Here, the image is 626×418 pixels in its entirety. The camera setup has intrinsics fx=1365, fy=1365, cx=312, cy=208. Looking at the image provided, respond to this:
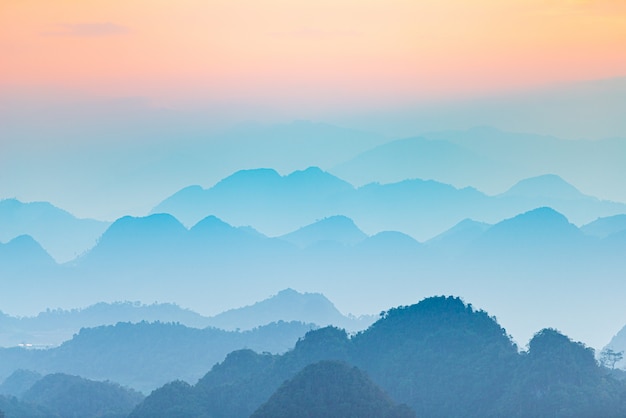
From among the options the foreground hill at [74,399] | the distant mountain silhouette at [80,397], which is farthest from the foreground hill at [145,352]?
the distant mountain silhouette at [80,397]

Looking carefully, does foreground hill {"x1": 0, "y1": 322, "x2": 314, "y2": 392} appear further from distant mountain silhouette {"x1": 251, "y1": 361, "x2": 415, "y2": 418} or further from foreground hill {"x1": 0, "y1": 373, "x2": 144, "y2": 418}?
distant mountain silhouette {"x1": 251, "y1": 361, "x2": 415, "y2": 418}

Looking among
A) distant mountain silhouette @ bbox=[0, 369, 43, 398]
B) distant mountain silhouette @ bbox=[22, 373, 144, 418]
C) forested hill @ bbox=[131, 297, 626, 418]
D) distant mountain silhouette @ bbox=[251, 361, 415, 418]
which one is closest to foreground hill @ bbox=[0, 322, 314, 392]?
distant mountain silhouette @ bbox=[0, 369, 43, 398]

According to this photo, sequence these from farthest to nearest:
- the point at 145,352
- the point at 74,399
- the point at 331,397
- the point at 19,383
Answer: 1. the point at 145,352
2. the point at 19,383
3. the point at 74,399
4. the point at 331,397

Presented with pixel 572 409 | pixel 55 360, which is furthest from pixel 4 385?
pixel 572 409

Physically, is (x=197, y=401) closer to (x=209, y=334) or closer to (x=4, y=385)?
(x=4, y=385)

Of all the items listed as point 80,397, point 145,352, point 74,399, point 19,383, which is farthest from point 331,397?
point 145,352

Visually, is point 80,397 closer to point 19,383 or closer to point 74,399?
Result: point 74,399
